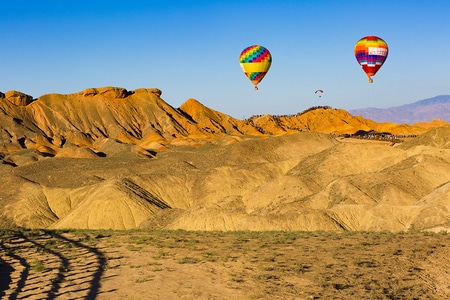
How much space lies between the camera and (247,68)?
266ft

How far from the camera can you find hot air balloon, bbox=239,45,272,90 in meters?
80.4

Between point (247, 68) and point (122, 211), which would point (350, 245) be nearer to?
point (122, 211)

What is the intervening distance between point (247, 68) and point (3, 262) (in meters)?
61.0

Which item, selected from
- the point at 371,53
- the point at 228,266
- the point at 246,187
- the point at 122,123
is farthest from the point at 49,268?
the point at 122,123

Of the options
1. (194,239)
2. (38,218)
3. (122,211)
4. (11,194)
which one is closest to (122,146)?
(11,194)

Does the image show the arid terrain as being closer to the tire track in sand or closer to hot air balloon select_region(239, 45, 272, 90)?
the tire track in sand

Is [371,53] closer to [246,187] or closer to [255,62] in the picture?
[255,62]

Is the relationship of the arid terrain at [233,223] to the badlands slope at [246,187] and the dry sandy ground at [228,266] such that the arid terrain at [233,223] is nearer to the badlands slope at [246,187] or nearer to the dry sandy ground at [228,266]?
the dry sandy ground at [228,266]

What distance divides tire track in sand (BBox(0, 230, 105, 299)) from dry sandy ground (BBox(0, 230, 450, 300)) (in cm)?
4

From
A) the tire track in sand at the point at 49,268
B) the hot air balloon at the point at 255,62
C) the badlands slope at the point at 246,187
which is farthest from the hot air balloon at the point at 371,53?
the tire track in sand at the point at 49,268

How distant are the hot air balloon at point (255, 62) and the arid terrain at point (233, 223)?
1200cm

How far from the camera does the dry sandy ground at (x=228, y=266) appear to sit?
1875 centimetres

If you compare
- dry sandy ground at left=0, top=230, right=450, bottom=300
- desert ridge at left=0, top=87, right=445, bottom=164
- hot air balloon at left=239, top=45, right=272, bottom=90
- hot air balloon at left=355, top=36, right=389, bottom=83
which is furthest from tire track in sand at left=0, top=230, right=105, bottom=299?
desert ridge at left=0, top=87, right=445, bottom=164

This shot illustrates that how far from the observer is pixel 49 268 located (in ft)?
73.0
